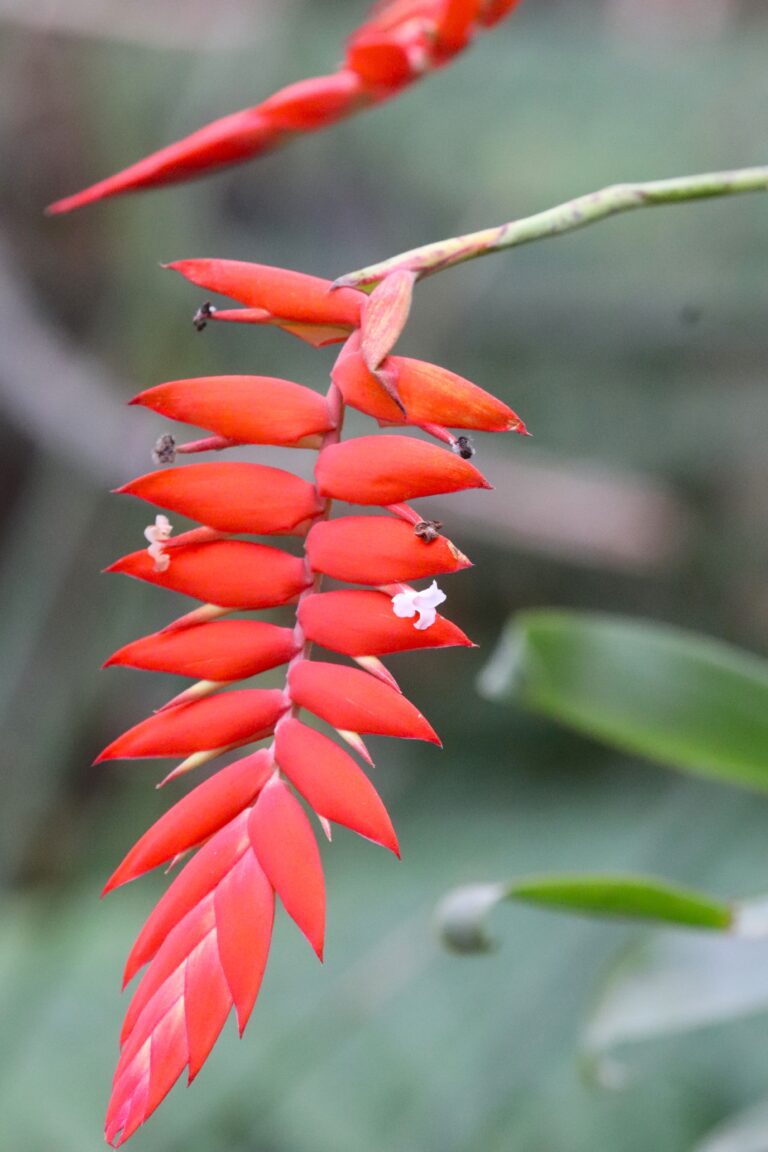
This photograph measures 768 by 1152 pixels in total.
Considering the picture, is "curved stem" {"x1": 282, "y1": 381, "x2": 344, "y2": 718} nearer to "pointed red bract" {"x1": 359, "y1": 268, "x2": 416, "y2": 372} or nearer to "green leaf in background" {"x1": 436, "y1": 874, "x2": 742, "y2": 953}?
"pointed red bract" {"x1": 359, "y1": 268, "x2": 416, "y2": 372}

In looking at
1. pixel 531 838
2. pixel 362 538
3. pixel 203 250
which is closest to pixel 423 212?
pixel 203 250

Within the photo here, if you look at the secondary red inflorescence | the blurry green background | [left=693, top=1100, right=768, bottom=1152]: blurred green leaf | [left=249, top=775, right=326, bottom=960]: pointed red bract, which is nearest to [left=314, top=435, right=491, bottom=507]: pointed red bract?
the secondary red inflorescence

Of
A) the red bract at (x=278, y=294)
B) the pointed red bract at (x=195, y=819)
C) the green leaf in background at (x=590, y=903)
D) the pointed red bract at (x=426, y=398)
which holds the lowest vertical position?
the green leaf in background at (x=590, y=903)

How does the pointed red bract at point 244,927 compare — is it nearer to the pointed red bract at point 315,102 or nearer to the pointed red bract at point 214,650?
the pointed red bract at point 214,650

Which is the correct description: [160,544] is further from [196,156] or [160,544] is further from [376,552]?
[196,156]

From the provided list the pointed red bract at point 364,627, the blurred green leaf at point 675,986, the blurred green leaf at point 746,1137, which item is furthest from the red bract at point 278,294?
the blurred green leaf at point 746,1137

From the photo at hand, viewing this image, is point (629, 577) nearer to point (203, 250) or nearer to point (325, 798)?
point (203, 250)
